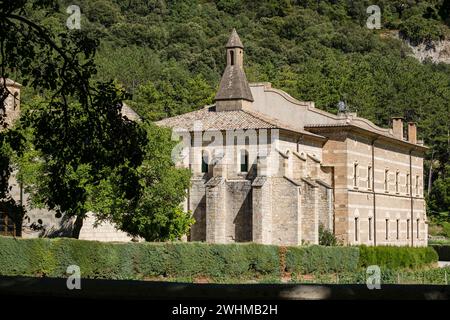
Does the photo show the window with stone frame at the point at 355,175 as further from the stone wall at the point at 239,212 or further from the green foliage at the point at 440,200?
the green foliage at the point at 440,200

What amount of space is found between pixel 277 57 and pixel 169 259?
9272 centimetres

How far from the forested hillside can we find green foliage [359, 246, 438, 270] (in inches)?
1115

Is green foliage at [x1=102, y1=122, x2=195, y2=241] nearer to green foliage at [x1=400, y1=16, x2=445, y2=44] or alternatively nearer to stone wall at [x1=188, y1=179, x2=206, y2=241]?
stone wall at [x1=188, y1=179, x2=206, y2=241]

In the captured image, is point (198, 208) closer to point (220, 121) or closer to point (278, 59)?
point (220, 121)

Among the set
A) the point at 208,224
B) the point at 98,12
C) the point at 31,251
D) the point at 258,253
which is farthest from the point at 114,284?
the point at 98,12

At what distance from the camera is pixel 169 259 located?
35.4 m

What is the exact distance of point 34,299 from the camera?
23.8 ft

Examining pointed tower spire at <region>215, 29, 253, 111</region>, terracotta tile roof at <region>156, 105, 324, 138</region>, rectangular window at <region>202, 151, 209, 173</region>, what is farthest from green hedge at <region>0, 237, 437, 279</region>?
pointed tower spire at <region>215, 29, 253, 111</region>

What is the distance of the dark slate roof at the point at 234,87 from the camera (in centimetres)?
5519

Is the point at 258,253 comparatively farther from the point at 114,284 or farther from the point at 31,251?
the point at 114,284

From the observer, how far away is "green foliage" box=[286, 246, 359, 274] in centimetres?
4019

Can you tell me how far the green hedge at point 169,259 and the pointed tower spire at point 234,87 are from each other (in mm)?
13576
